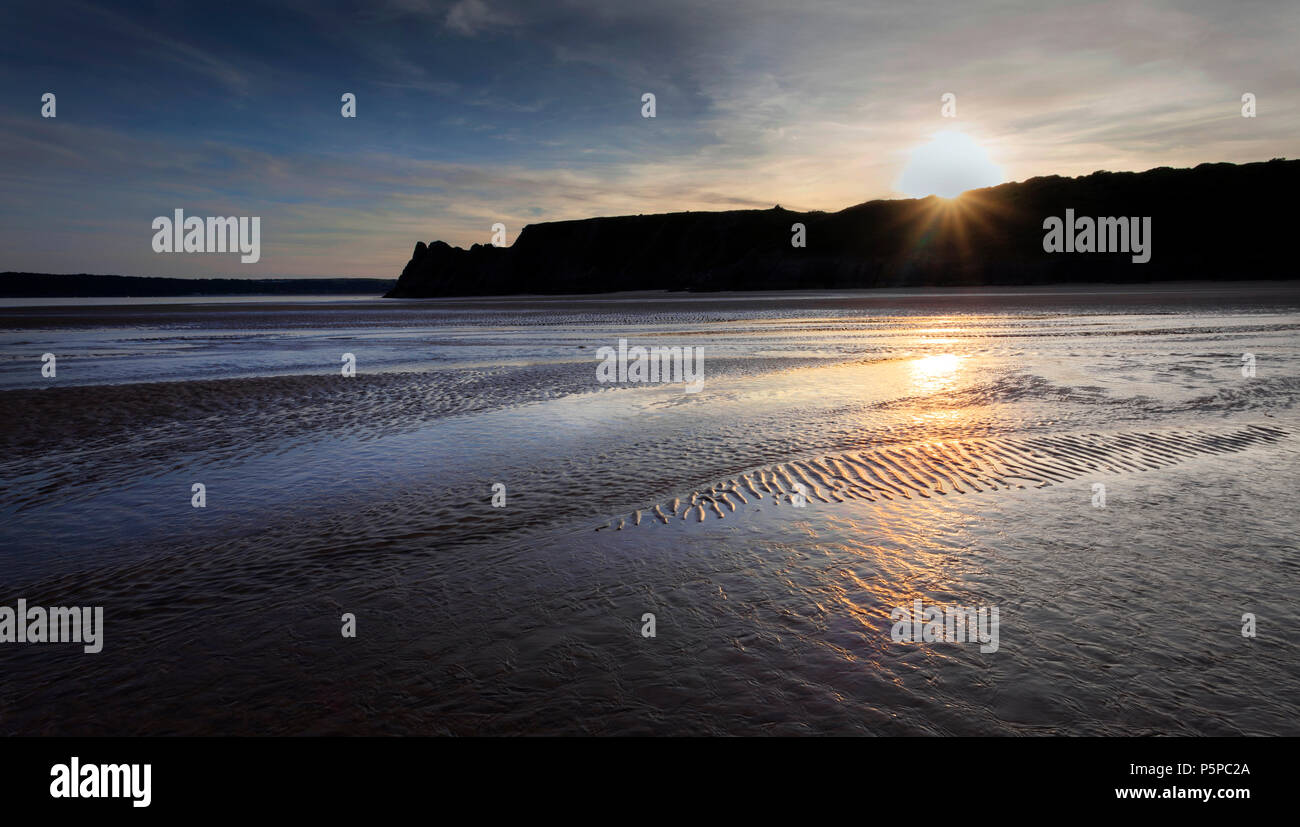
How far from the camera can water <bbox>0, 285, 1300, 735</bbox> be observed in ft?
11.9

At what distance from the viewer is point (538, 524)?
21.7ft

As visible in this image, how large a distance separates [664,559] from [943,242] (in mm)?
108053

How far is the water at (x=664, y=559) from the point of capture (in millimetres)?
3615

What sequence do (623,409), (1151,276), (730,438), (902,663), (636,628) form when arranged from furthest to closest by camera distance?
1. (1151,276)
2. (623,409)
3. (730,438)
4. (636,628)
5. (902,663)

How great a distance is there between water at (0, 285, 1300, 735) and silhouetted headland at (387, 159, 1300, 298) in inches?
3243

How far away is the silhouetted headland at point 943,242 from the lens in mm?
83938

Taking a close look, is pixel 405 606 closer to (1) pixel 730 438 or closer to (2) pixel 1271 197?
(1) pixel 730 438

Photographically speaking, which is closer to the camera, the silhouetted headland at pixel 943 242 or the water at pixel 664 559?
the water at pixel 664 559

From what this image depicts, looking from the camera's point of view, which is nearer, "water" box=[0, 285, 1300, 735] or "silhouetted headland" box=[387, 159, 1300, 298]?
"water" box=[0, 285, 1300, 735]

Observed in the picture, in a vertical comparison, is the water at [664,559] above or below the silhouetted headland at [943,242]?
below

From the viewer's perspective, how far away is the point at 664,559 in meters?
5.65

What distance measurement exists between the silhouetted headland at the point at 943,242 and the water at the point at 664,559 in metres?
82.4

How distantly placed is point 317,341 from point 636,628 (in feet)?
102
